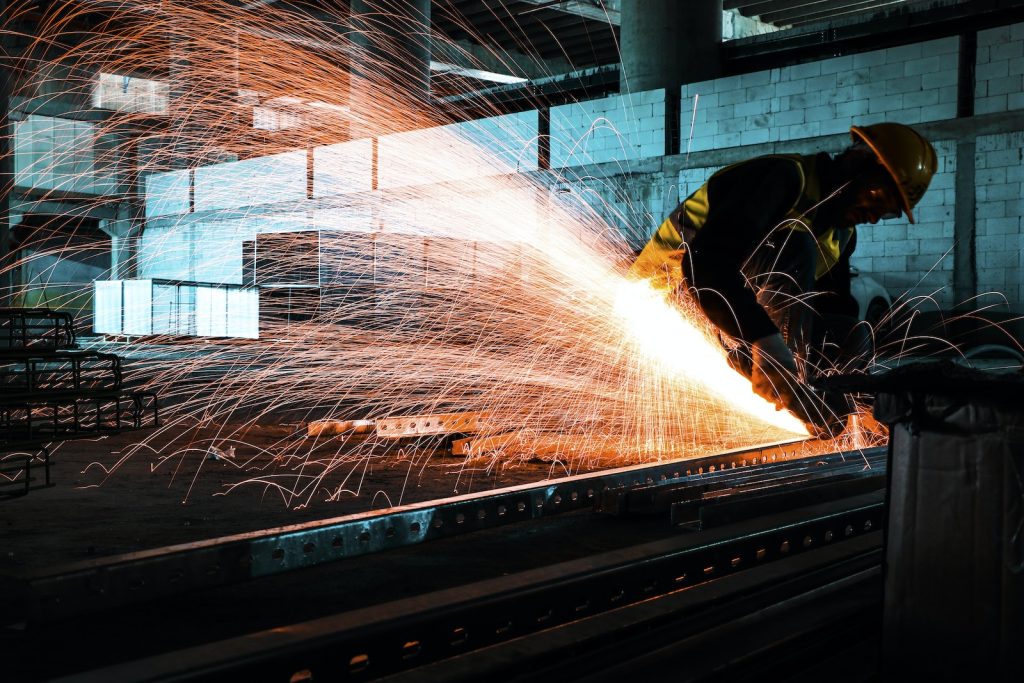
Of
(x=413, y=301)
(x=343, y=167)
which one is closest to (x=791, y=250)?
(x=413, y=301)

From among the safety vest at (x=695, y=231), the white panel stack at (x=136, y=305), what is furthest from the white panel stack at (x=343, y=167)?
the safety vest at (x=695, y=231)

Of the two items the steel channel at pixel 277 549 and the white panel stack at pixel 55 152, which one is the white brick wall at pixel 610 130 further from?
the white panel stack at pixel 55 152

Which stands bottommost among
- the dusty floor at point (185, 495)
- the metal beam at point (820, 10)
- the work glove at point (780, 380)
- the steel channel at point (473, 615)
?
the dusty floor at point (185, 495)

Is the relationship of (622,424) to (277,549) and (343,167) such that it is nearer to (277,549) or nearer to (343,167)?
(277,549)

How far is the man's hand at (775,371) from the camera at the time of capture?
3723 mm

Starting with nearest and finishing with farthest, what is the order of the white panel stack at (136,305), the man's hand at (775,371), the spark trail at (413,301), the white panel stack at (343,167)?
the man's hand at (775,371) → the spark trail at (413,301) → the white panel stack at (343,167) → the white panel stack at (136,305)

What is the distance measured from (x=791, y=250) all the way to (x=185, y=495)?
2.85 m

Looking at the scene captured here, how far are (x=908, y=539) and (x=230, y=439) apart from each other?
14.8 ft

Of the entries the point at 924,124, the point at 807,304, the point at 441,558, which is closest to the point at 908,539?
the point at 441,558

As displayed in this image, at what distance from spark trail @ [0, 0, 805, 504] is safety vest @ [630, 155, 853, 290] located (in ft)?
0.47

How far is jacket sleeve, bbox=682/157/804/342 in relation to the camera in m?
3.73

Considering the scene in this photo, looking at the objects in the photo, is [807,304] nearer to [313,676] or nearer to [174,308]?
[313,676]

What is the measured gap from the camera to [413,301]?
12.0 metres

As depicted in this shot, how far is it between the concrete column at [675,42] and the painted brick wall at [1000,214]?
12.0 ft
